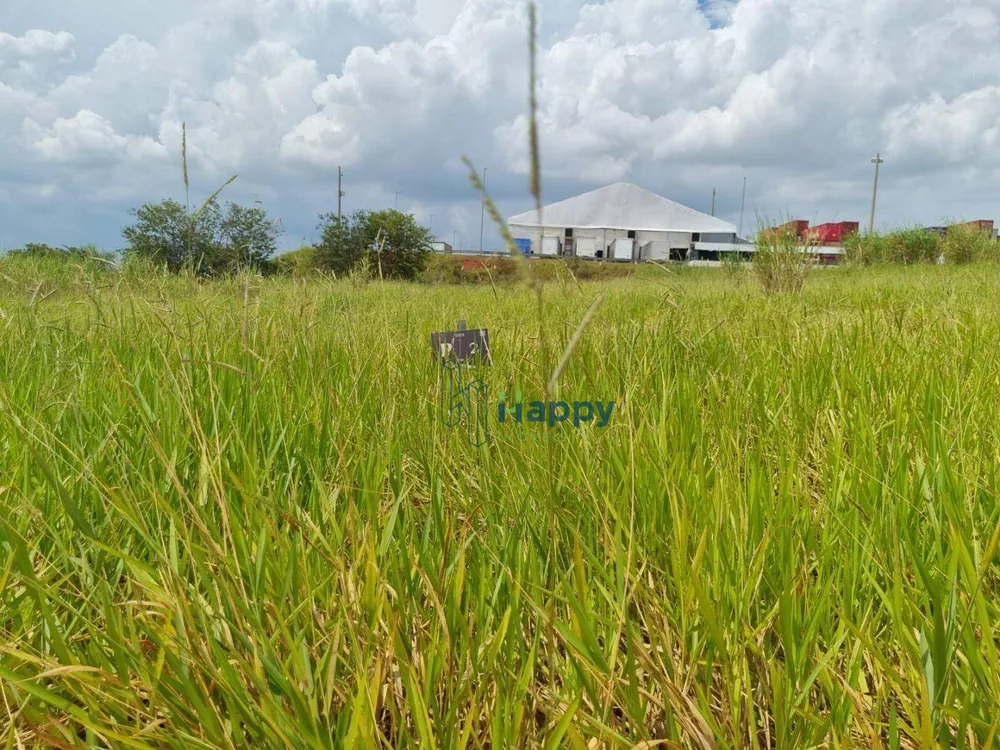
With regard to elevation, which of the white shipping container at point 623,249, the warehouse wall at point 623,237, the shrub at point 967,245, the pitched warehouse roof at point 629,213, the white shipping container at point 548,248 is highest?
the pitched warehouse roof at point 629,213

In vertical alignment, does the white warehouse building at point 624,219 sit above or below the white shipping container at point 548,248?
above

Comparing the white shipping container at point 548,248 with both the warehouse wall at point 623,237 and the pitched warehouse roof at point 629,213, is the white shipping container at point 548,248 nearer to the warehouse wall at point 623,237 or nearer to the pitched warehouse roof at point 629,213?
the pitched warehouse roof at point 629,213

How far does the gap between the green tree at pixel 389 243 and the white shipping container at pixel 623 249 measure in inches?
355

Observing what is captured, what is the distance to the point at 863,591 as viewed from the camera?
0.80 metres

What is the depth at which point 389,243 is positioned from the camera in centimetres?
1434

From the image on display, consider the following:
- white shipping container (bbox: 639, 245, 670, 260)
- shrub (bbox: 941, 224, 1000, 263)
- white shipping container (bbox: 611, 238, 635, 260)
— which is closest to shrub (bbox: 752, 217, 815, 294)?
shrub (bbox: 941, 224, 1000, 263)

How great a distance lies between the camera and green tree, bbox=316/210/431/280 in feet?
46.5

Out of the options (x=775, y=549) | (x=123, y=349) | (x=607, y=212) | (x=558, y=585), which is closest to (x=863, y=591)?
(x=775, y=549)

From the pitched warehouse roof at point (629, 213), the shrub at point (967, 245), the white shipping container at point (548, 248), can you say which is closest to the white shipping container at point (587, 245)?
the pitched warehouse roof at point (629, 213)

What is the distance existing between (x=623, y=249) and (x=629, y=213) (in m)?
1.48

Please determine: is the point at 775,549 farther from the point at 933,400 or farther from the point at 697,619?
the point at 933,400

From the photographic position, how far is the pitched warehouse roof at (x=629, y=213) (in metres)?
21.7

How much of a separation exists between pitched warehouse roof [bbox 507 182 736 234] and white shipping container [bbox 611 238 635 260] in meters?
1.11

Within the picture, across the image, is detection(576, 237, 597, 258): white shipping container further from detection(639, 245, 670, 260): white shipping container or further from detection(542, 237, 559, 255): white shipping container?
detection(542, 237, 559, 255): white shipping container
